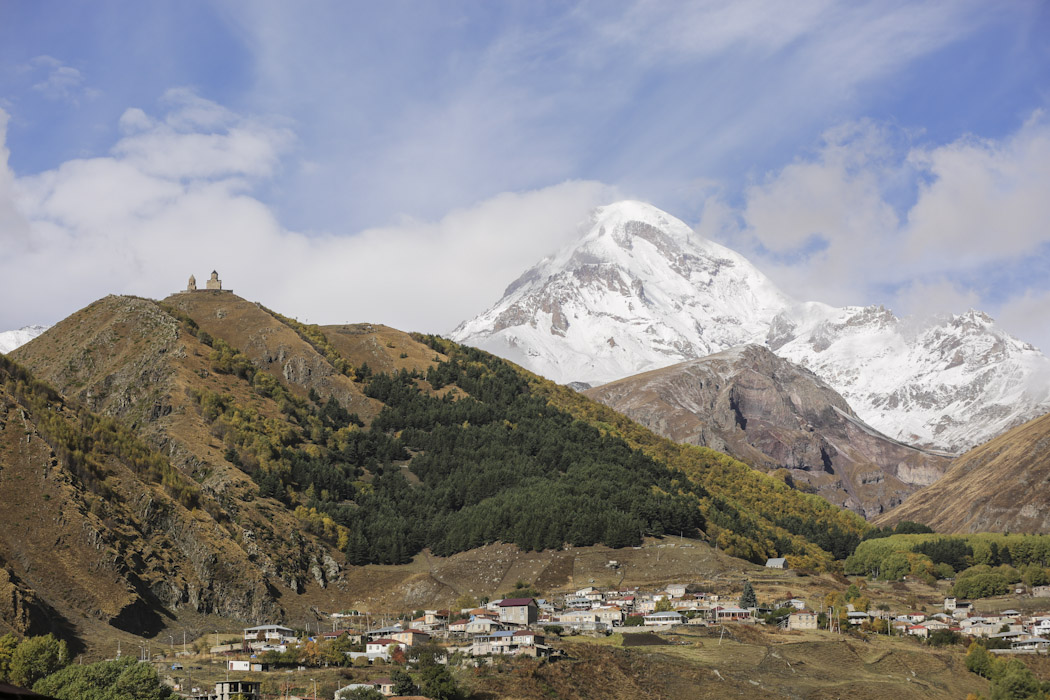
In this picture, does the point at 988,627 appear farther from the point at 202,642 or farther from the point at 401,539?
the point at 202,642

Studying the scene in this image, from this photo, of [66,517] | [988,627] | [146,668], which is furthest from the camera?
[988,627]

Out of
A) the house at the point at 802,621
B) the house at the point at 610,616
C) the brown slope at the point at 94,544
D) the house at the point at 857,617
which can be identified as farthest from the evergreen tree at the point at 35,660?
the house at the point at 857,617

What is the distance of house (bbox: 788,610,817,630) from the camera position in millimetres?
155625

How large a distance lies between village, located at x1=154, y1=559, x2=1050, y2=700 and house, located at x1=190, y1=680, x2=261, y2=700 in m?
0.13

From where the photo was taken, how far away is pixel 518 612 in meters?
145

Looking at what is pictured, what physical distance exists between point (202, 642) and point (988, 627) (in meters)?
99.8

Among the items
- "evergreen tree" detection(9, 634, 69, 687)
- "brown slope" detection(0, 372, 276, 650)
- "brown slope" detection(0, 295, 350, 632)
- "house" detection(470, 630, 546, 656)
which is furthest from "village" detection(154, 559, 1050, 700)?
"brown slope" detection(0, 372, 276, 650)

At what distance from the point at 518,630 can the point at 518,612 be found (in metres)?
12.5

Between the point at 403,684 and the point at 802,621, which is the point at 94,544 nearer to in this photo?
the point at 403,684

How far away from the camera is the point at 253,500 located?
187500 millimetres

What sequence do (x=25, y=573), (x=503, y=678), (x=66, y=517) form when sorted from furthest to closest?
(x=66, y=517) → (x=25, y=573) → (x=503, y=678)

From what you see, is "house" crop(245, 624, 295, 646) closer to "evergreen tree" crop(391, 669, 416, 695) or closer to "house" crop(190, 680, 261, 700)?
"house" crop(190, 680, 261, 700)

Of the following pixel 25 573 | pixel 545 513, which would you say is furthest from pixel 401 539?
pixel 25 573

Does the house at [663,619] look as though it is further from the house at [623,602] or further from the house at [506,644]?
the house at [506,644]
